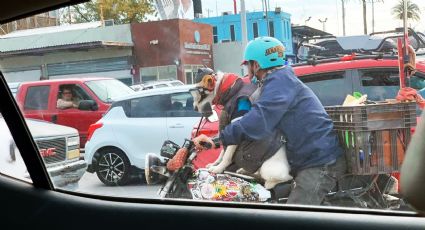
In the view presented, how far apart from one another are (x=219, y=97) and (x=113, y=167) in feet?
2.09

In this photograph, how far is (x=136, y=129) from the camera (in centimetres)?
273

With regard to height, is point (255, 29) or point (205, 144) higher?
point (255, 29)

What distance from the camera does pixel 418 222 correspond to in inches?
71.0

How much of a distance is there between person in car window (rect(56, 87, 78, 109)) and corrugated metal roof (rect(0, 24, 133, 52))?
24 centimetres

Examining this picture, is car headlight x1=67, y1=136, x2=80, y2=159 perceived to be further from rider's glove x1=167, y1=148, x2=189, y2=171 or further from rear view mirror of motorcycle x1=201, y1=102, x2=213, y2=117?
rear view mirror of motorcycle x1=201, y1=102, x2=213, y2=117

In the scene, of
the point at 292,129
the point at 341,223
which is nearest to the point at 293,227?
the point at 341,223

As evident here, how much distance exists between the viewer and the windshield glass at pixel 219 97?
2.34 metres

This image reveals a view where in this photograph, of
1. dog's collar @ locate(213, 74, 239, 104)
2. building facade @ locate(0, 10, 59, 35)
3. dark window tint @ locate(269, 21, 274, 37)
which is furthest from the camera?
dog's collar @ locate(213, 74, 239, 104)

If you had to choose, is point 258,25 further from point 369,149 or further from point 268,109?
point 369,149

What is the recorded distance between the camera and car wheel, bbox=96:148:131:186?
2586mm

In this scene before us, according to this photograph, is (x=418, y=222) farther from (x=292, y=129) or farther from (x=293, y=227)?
(x=292, y=129)

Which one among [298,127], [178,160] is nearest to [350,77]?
[298,127]

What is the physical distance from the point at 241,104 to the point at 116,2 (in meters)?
0.74

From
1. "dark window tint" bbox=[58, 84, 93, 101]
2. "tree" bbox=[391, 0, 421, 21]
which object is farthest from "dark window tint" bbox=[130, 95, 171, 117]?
"tree" bbox=[391, 0, 421, 21]
